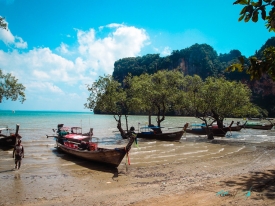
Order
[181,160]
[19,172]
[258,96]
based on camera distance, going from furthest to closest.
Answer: [258,96], [181,160], [19,172]

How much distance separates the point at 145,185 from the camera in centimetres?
966

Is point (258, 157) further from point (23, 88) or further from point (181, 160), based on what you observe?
point (23, 88)

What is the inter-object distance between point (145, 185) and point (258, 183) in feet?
15.8

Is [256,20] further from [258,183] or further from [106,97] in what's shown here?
[106,97]

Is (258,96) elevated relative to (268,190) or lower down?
elevated

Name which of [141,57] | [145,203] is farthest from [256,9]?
[141,57]

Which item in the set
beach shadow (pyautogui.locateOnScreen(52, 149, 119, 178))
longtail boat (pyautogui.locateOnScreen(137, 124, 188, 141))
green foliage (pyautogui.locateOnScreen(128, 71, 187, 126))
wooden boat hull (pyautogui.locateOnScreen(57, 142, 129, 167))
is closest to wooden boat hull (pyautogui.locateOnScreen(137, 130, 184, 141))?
longtail boat (pyautogui.locateOnScreen(137, 124, 188, 141))

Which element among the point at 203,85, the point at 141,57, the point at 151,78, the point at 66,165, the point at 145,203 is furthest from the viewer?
the point at 141,57

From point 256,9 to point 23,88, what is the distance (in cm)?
1976

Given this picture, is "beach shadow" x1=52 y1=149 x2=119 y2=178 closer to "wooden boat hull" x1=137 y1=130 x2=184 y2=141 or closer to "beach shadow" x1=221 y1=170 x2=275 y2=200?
"beach shadow" x1=221 y1=170 x2=275 y2=200

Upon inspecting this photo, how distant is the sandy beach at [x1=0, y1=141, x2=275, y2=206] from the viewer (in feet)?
24.8

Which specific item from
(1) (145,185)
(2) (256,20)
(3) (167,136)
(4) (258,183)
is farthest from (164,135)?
(2) (256,20)

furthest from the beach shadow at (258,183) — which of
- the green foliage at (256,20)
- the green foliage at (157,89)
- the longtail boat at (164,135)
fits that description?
the green foliage at (157,89)

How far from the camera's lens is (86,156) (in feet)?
47.3
